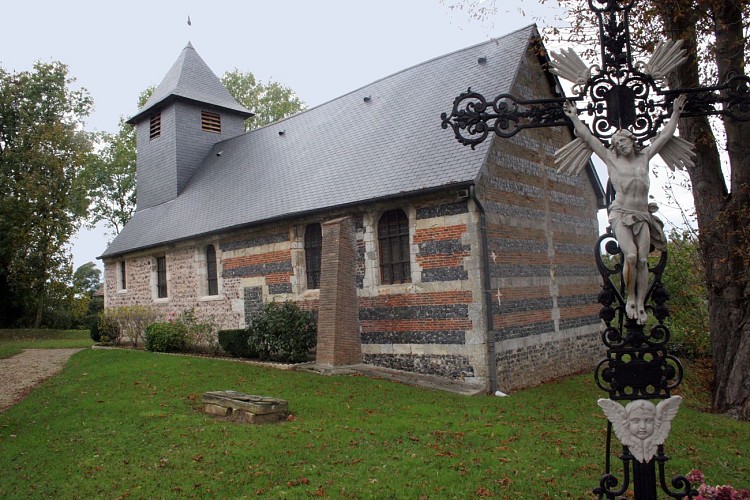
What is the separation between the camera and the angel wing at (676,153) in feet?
12.3

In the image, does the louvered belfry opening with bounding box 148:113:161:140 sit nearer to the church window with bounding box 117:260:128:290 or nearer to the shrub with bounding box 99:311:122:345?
the church window with bounding box 117:260:128:290

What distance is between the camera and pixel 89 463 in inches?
284

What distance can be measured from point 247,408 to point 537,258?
8.00 m

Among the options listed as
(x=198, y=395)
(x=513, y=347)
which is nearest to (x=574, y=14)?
(x=513, y=347)

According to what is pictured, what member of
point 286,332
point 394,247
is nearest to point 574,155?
point 394,247

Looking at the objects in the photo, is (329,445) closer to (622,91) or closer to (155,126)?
(622,91)

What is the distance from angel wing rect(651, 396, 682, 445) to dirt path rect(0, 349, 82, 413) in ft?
36.4

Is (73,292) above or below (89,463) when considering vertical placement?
above

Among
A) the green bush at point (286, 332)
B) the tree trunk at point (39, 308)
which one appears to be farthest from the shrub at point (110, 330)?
the tree trunk at point (39, 308)

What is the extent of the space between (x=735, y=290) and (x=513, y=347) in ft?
16.6

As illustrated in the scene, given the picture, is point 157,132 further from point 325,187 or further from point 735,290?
point 735,290

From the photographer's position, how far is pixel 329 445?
7.50 metres

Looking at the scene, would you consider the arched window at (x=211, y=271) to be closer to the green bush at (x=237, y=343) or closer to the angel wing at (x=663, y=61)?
the green bush at (x=237, y=343)

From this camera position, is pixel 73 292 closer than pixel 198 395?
No
